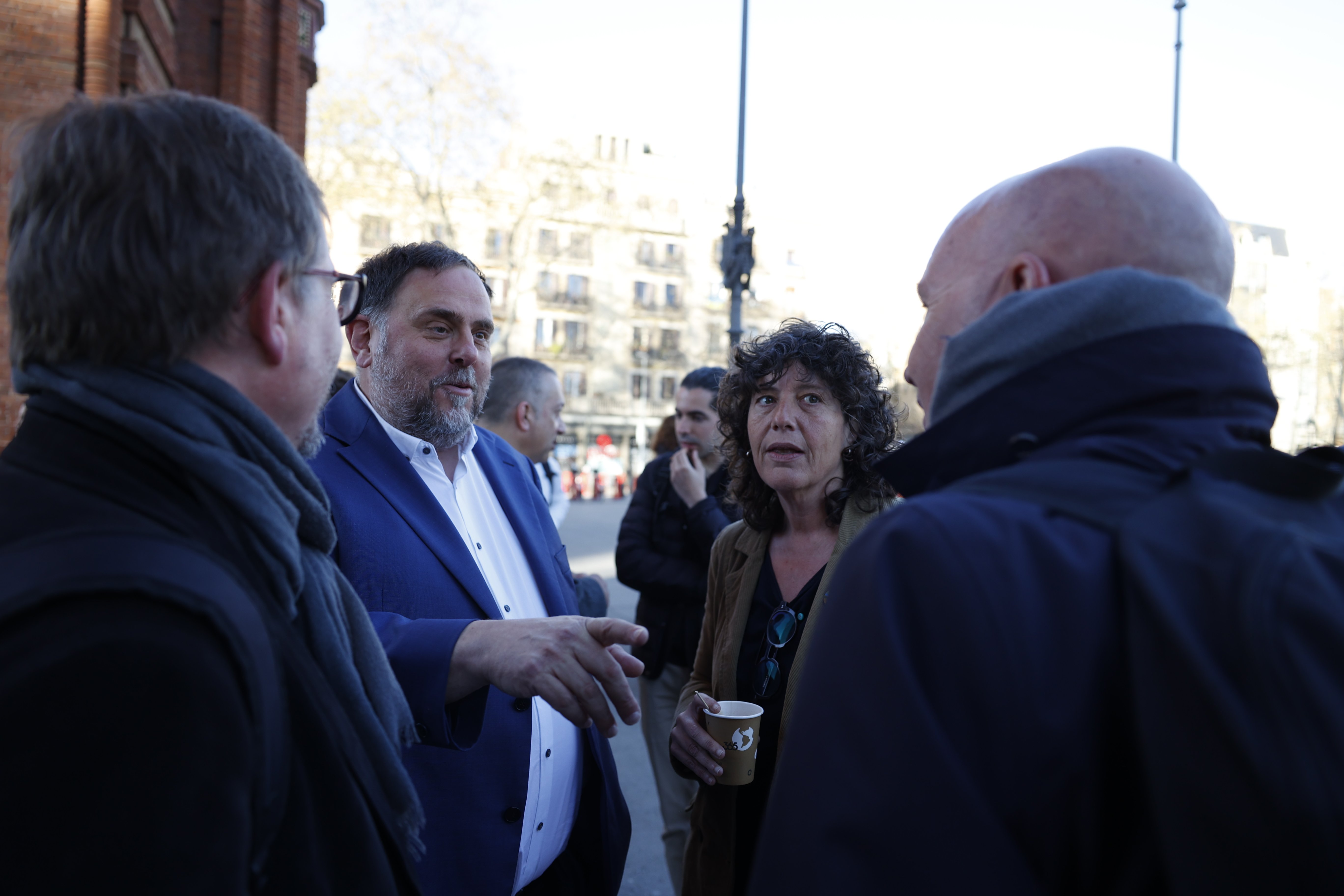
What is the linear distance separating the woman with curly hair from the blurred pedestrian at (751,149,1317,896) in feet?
4.31

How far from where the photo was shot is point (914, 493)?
125cm

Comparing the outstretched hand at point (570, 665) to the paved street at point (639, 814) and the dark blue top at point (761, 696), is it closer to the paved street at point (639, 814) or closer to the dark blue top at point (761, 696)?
the dark blue top at point (761, 696)

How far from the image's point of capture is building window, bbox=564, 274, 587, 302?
4647 centimetres

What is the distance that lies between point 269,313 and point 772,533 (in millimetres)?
2000

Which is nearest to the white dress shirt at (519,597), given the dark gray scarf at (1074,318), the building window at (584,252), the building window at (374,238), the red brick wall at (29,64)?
the dark gray scarf at (1074,318)

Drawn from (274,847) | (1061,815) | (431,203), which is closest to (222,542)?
(274,847)

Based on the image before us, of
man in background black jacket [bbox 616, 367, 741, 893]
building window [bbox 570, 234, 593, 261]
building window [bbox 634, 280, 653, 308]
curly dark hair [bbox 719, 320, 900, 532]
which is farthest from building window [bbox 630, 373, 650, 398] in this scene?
curly dark hair [bbox 719, 320, 900, 532]

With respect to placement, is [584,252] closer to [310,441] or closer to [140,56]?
[140,56]

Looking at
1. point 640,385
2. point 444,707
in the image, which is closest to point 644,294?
point 640,385

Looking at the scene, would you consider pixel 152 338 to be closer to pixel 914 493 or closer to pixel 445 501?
pixel 914 493

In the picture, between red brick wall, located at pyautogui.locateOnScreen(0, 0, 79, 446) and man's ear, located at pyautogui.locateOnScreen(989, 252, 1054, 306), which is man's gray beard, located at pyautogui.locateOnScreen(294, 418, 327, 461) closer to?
man's ear, located at pyautogui.locateOnScreen(989, 252, 1054, 306)

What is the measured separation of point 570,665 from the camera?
163cm

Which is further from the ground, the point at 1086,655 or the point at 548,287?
the point at 548,287

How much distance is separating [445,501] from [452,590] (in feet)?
1.12
